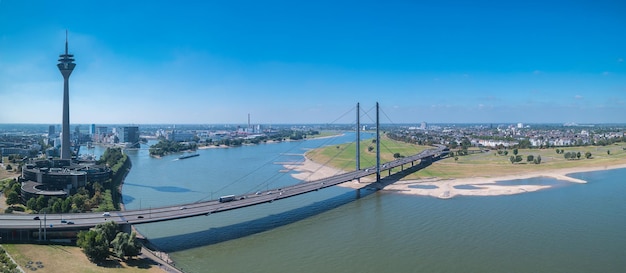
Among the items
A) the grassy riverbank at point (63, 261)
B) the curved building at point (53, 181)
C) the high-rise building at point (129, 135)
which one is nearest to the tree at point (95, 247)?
the grassy riverbank at point (63, 261)

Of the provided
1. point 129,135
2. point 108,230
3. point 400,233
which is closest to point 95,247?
point 108,230

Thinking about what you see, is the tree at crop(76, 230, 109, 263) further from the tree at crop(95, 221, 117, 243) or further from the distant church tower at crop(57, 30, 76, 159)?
the distant church tower at crop(57, 30, 76, 159)

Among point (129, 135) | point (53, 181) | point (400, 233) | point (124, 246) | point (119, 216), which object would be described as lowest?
point (400, 233)

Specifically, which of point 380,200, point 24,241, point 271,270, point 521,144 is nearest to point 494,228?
point 380,200

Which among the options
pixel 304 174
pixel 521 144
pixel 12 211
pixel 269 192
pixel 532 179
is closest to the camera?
pixel 12 211

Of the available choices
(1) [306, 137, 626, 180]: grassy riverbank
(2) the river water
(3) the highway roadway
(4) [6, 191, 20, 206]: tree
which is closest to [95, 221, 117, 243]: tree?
(3) the highway roadway

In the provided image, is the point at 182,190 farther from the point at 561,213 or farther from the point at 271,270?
the point at 561,213

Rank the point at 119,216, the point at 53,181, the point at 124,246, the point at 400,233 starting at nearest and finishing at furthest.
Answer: the point at 124,246 → the point at 119,216 → the point at 400,233 → the point at 53,181

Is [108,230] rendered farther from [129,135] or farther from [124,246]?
[129,135]
